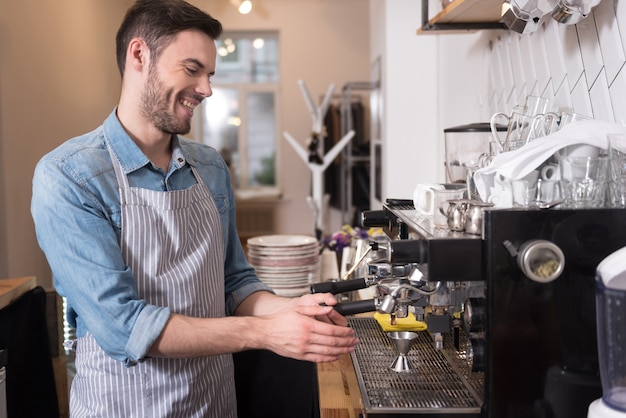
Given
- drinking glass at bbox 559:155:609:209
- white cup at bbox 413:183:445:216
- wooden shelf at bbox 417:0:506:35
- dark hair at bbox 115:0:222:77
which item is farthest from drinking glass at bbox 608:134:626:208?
dark hair at bbox 115:0:222:77

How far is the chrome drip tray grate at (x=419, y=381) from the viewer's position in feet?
3.68

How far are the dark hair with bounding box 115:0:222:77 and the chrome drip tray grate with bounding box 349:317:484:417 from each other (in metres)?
0.77

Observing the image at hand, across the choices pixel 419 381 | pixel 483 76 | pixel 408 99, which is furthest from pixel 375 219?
pixel 408 99

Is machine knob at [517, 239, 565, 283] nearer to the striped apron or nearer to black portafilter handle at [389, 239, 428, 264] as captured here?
black portafilter handle at [389, 239, 428, 264]

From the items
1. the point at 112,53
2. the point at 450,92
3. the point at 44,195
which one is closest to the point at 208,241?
the point at 44,195

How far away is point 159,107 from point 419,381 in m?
0.77

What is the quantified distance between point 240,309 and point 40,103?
245 cm

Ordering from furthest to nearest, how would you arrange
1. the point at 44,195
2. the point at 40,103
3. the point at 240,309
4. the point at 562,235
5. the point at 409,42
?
the point at 40,103
the point at 409,42
the point at 240,309
the point at 44,195
the point at 562,235

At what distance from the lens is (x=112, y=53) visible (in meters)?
5.23

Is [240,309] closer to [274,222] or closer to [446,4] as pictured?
[446,4]

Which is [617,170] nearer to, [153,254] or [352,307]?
[352,307]

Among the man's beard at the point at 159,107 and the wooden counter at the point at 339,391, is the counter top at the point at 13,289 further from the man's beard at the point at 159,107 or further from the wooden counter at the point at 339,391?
the wooden counter at the point at 339,391

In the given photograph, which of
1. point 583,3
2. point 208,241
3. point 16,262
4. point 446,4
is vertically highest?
point 446,4

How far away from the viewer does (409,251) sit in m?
1.10
